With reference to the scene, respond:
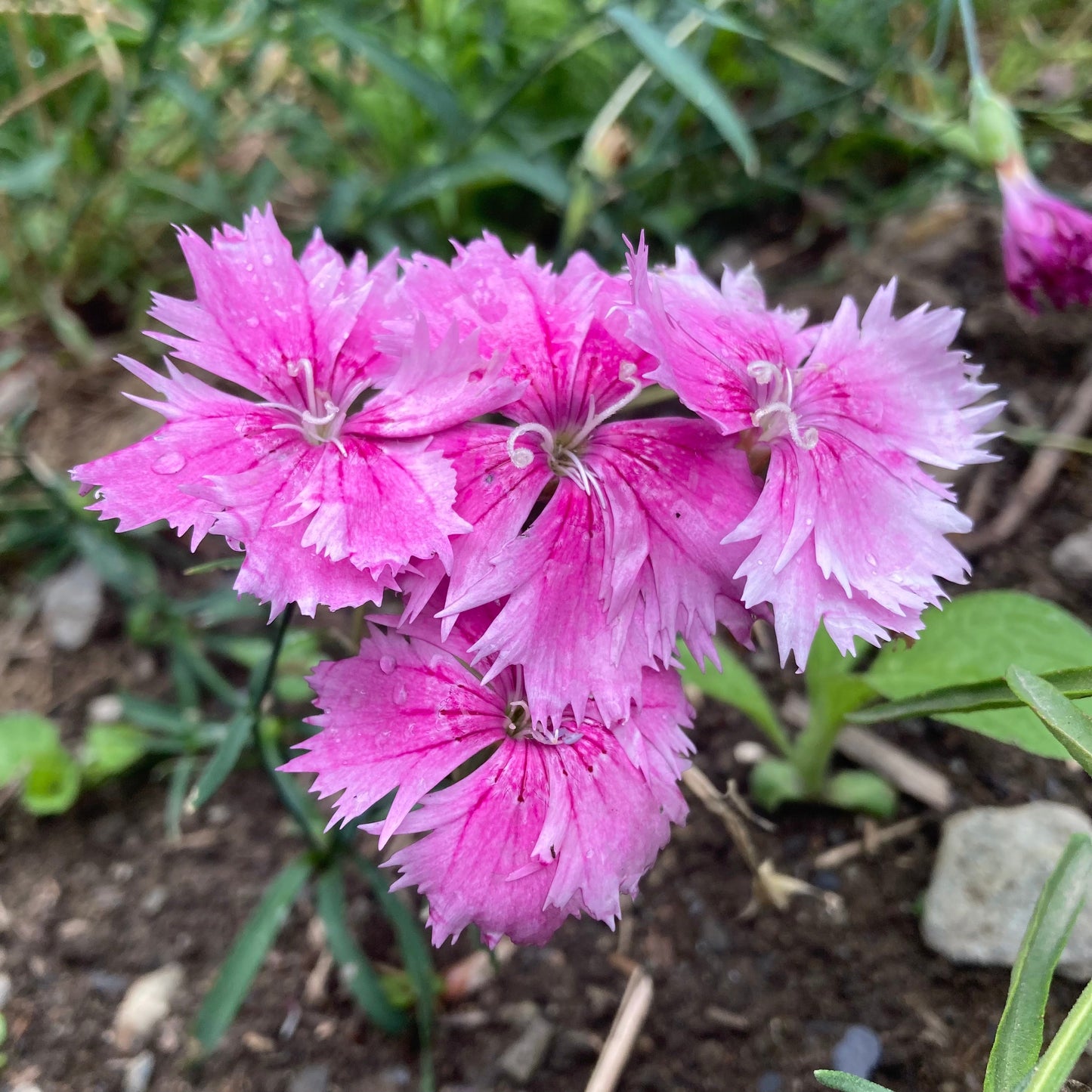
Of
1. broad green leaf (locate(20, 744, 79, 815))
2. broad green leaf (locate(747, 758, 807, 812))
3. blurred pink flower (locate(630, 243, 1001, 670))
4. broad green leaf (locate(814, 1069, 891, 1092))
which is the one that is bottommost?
broad green leaf (locate(20, 744, 79, 815))

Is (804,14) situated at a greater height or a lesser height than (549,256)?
greater

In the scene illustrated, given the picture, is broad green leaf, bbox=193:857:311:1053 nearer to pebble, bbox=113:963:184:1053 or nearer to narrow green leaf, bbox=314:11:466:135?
pebble, bbox=113:963:184:1053

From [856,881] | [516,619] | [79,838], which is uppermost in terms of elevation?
[516,619]

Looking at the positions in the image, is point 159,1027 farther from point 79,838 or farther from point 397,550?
point 397,550

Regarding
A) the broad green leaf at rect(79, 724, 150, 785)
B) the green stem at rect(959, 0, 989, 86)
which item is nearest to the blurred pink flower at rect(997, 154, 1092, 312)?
the green stem at rect(959, 0, 989, 86)

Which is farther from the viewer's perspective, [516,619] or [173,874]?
[173,874]

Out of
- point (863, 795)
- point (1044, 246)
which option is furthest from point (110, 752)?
point (1044, 246)

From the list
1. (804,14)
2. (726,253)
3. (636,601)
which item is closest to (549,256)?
(726,253)

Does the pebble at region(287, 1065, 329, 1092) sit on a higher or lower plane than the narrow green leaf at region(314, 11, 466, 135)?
lower

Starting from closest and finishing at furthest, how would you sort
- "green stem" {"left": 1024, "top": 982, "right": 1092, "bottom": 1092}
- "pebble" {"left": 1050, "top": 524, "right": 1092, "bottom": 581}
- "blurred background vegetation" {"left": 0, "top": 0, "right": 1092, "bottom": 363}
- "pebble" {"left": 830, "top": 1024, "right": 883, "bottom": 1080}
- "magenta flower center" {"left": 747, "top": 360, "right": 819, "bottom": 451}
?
"green stem" {"left": 1024, "top": 982, "right": 1092, "bottom": 1092}
"magenta flower center" {"left": 747, "top": 360, "right": 819, "bottom": 451}
"pebble" {"left": 830, "top": 1024, "right": 883, "bottom": 1080}
"pebble" {"left": 1050, "top": 524, "right": 1092, "bottom": 581}
"blurred background vegetation" {"left": 0, "top": 0, "right": 1092, "bottom": 363}
